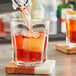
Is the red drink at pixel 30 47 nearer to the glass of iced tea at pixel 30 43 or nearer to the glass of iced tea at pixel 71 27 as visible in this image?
the glass of iced tea at pixel 30 43

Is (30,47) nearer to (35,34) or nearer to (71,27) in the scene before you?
(35,34)

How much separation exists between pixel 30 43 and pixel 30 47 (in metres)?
0.01

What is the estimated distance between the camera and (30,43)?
0.96m

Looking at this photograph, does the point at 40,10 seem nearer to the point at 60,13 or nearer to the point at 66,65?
the point at 60,13

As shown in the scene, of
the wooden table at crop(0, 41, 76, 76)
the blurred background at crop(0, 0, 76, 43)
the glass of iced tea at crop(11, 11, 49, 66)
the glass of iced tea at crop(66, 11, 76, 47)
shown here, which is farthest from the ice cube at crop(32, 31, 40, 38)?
the blurred background at crop(0, 0, 76, 43)

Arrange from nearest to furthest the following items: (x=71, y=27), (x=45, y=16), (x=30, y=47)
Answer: (x=30, y=47), (x=71, y=27), (x=45, y=16)

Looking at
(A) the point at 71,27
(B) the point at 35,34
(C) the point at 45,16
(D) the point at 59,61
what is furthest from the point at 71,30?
(C) the point at 45,16

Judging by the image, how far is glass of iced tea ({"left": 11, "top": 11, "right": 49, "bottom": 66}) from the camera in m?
0.96

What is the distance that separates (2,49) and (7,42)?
0.76 ft

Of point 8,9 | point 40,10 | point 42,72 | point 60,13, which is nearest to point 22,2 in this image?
point 42,72

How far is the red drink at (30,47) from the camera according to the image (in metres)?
0.96

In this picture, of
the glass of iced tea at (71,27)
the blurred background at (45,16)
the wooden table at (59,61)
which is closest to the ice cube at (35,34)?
the wooden table at (59,61)

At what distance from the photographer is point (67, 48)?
129cm

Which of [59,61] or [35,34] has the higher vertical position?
[35,34]
